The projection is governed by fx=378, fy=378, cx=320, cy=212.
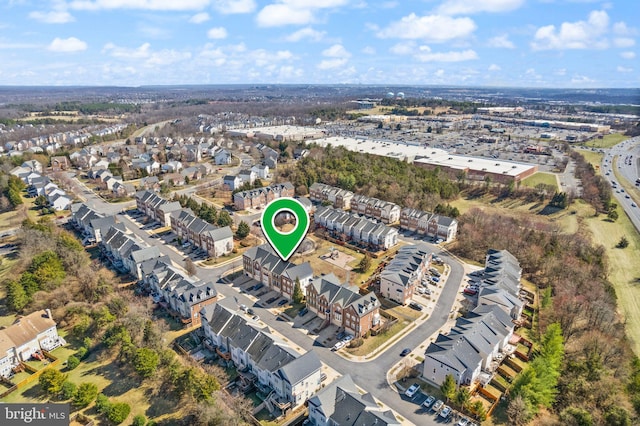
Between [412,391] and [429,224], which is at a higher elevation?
[429,224]

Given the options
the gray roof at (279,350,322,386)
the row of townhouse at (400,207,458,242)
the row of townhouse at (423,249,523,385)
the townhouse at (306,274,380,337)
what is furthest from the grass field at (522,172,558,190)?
the gray roof at (279,350,322,386)

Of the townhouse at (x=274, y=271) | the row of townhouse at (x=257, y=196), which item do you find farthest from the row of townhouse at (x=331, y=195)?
the townhouse at (x=274, y=271)

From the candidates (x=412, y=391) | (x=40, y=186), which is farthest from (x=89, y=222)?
(x=412, y=391)

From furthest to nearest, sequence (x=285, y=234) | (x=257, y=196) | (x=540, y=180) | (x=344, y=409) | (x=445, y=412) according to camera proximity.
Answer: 1. (x=540, y=180)
2. (x=257, y=196)
3. (x=285, y=234)
4. (x=445, y=412)
5. (x=344, y=409)

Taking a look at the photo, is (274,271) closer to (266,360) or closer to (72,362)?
(266,360)

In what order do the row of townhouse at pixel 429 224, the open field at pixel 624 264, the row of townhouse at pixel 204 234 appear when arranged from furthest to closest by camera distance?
the row of townhouse at pixel 429 224 → the row of townhouse at pixel 204 234 → the open field at pixel 624 264

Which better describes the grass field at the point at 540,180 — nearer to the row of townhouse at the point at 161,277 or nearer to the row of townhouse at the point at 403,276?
the row of townhouse at the point at 403,276

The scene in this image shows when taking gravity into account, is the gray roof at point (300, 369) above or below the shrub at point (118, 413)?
above
